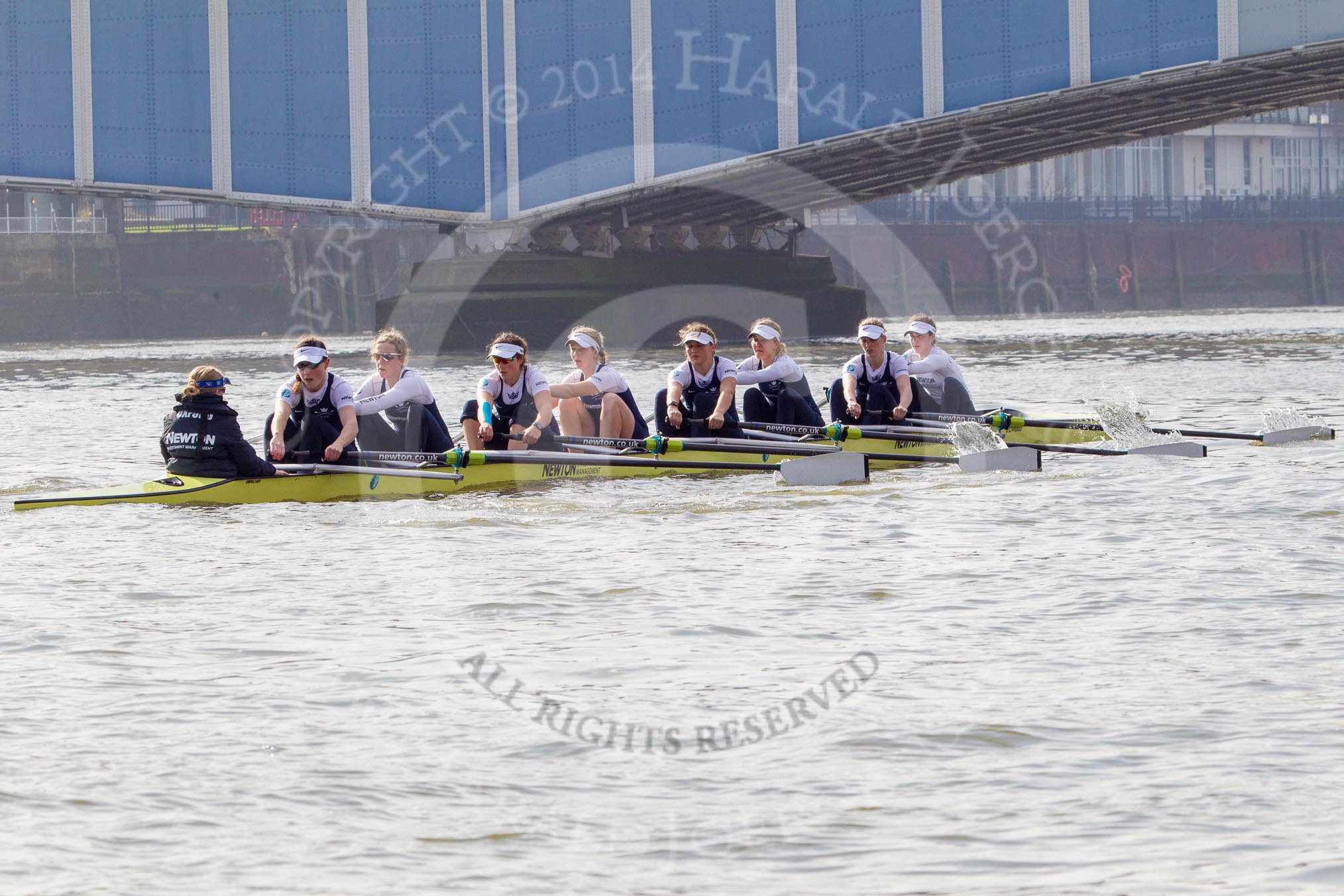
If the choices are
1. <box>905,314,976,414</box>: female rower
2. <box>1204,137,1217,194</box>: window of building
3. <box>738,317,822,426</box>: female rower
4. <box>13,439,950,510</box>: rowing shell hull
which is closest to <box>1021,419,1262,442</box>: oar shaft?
<box>905,314,976,414</box>: female rower

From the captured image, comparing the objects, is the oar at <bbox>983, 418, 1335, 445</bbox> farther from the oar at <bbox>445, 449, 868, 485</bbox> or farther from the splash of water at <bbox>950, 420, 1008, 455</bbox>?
the oar at <bbox>445, 449, 868, 485</bbox>

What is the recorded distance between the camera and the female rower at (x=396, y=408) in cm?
1552

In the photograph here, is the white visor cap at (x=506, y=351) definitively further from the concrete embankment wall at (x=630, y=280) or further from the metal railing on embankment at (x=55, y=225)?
the metal railing on embankment at (x=55, y=225)

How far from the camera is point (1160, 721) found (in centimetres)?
743

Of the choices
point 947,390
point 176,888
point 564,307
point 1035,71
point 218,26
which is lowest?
point 176,888

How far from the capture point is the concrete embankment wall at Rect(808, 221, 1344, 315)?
91.0 m

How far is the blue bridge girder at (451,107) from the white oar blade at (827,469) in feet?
90.7

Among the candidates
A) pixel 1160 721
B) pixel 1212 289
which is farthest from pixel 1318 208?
pixel 1160 721

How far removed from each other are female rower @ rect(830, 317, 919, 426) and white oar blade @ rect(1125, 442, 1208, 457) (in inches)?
95.2

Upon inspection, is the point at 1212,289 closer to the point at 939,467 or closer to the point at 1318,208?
the point at 1318,208

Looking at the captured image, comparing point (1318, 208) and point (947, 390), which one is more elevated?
point (1318, 208)

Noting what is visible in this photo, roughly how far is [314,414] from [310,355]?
0.61m

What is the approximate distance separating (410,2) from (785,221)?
55.2 ft

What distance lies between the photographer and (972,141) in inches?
1833
